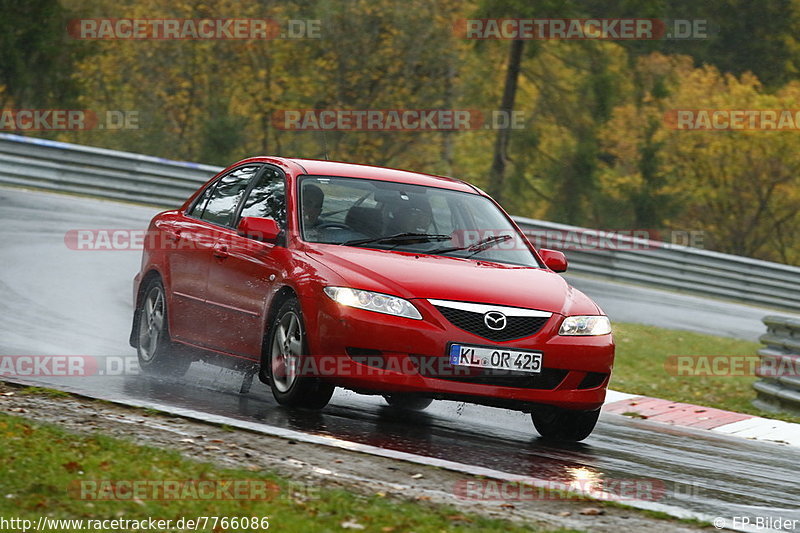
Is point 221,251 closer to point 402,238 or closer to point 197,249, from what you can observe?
point 197,249

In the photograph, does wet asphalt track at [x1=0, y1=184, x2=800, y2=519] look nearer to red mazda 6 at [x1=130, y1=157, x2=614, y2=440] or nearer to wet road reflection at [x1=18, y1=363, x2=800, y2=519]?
wet road reflection at [x1=18, y1=363, x2=800, y2=519]

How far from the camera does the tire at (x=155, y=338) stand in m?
9.94

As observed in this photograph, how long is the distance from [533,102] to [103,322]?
1657 inches

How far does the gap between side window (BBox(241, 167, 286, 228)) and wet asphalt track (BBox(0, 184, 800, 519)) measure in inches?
50.1

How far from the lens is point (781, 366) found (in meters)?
12.4

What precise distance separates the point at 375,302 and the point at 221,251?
1.92 m

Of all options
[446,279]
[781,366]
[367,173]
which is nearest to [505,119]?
[781,366]

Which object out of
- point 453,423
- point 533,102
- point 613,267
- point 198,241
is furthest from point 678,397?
point 533,102

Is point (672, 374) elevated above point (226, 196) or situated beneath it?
situated beneath

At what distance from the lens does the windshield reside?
8578mm

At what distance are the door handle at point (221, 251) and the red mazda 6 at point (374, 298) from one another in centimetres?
2

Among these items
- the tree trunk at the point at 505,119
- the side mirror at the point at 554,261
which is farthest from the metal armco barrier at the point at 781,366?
the tree trunk at the point at 505,119

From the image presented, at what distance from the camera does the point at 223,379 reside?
1027 cm

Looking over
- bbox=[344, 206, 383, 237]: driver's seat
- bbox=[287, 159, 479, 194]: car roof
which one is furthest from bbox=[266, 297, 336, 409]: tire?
bbox=[287, 159, 479, 194]: car roof
